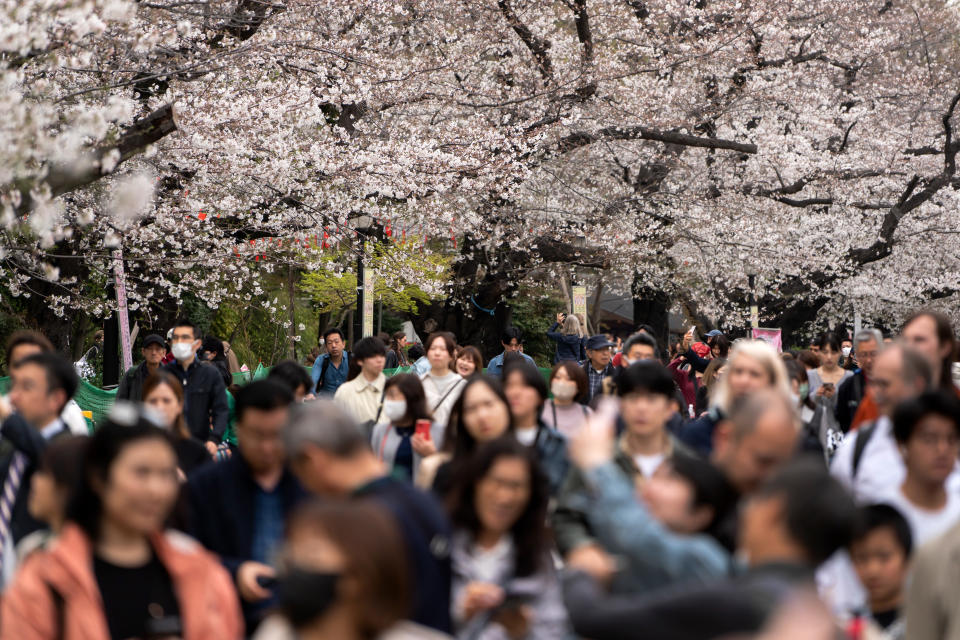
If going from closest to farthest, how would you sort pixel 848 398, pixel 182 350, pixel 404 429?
pixel 404 429, pixel 848 398, pixel 182 350

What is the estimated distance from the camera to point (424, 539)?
11.3 feet

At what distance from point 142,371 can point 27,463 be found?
4625mm

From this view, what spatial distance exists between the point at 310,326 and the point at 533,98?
16.4 metres

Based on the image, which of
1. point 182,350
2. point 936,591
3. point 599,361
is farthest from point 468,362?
point 936,591

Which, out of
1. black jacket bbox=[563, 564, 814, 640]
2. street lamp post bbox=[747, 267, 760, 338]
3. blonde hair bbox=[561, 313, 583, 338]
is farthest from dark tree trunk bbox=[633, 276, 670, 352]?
black jacket bbox=[563, 564, 814, 640]

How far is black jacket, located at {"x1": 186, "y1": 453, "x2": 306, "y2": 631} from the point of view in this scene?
4289 millimetres

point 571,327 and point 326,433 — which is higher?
point 571,327

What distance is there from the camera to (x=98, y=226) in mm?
13164

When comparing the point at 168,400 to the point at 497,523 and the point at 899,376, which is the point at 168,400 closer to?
the point at 497,523

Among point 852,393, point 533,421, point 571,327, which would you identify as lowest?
point 533,421

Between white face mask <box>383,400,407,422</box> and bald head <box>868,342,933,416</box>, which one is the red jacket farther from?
white face mask <box>383,400,407,422</box>

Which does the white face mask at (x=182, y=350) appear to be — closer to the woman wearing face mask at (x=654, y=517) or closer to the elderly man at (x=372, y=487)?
the elderly man at (x=372, y=487)

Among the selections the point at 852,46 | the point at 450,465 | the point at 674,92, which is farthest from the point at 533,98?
the point at 450,465

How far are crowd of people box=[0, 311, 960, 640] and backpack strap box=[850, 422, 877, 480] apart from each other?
10mm
